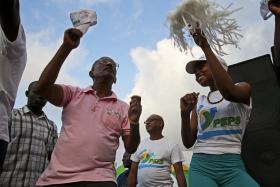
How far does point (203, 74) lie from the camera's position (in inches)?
122

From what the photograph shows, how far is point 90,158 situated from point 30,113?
5.67 feet

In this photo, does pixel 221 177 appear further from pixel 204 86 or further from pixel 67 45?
pixel 67 45

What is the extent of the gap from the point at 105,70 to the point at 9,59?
0.95m

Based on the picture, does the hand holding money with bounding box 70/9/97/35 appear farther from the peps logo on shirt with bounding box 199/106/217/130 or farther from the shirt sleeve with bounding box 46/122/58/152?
the shirt sleeve with bounding box 46/122/58/152

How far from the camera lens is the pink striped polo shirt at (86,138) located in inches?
95.0

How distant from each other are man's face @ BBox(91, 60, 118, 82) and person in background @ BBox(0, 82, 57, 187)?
777 millimetres

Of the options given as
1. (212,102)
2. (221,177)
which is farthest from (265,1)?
(221,177)

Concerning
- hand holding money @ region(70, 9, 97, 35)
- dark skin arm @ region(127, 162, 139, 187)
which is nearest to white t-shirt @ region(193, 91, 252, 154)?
hand holding money @ region(70, 9, 97, 35)

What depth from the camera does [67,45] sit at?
2434 millimetres

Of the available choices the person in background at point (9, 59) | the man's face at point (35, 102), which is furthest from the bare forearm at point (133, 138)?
the man's face at point (35, 102)

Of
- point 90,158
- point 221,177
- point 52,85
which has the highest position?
point 52,85

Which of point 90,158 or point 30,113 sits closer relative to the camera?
point 90,158

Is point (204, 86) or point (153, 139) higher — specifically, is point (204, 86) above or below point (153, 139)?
above

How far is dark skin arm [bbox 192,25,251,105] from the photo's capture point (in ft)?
8.66
